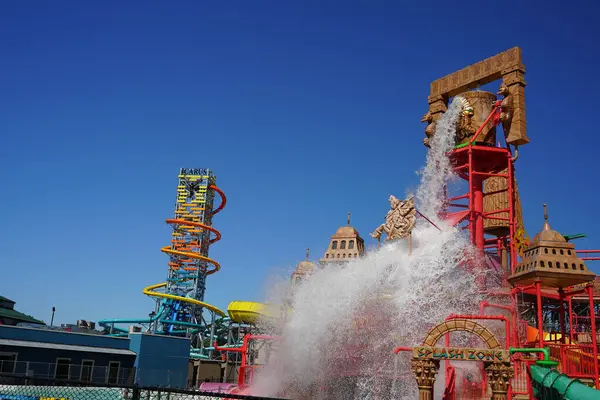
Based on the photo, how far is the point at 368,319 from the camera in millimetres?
23859

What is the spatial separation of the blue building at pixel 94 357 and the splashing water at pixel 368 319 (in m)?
12.0

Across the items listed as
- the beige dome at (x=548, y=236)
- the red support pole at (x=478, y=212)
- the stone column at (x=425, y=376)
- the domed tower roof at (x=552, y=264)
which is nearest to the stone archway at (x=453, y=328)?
A: the stone column at (x=425, y=376)

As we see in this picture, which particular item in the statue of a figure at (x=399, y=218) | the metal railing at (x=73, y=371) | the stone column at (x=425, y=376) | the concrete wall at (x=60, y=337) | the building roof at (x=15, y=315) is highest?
the statue of a figure at (x=399, y=218)

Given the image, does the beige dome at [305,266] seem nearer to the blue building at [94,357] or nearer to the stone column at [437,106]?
the blue building at [94,357]

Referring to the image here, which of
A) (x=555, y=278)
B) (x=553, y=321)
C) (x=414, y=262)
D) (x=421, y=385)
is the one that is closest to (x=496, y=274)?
(x=414, y=262)

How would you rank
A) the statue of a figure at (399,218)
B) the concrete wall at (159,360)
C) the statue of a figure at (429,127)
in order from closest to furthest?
the statue of a figure at (399,218) → the statue of a figure at (429,127) → the concrete wall at (159,360)

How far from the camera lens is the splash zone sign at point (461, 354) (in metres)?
14.2

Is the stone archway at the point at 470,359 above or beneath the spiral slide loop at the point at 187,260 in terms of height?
beneath

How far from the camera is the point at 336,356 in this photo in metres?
23.6

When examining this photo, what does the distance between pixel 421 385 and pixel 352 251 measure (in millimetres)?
19321

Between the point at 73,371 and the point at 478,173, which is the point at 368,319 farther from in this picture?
the point at 73,371

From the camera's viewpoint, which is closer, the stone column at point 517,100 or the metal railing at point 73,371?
the stone column at point 517,100

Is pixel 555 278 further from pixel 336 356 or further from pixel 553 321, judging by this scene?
pixel 553 321

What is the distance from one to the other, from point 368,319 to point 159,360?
2007 centimetres
